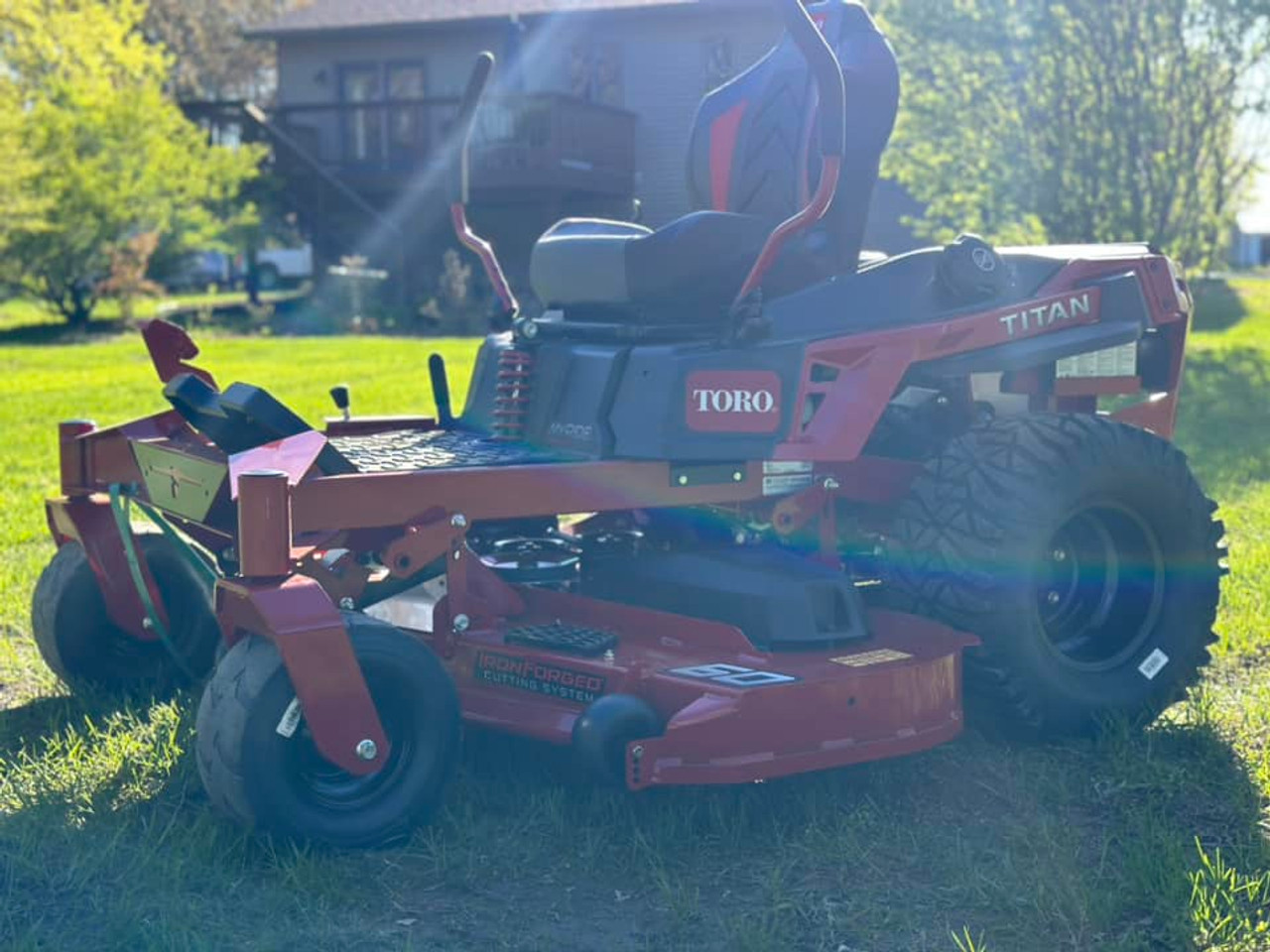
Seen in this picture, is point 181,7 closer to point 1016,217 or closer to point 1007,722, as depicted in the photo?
point 1016,217

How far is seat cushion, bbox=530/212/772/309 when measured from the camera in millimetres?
4613

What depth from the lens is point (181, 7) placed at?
131ft

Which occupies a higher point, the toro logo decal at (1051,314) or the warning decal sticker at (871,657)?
the toro logo decal at (1051,314)

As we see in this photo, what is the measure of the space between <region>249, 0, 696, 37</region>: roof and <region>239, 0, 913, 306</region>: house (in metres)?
0.04

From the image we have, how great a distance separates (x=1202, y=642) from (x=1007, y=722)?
774 mm

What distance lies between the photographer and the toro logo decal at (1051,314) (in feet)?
15.7

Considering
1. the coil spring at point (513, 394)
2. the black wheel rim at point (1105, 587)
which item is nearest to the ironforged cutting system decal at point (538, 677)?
the coil spring at point (513, 394)

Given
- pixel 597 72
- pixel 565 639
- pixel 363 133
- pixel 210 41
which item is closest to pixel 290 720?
pixel 565 639

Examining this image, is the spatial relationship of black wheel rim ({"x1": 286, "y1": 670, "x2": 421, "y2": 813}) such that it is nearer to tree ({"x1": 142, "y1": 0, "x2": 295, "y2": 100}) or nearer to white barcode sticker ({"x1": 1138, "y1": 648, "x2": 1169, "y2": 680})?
white barcode sticker ({"x1": 1138, "y1": 648, "x2": 1169, "y2": 680})

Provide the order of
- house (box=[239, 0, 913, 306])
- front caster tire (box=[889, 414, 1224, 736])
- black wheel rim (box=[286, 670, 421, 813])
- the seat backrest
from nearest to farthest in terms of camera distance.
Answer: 1. black wheel rim (box=[286, 670, 421, 813])
2. front caster tire (box=[889, 414, 1224, 736])
3. the seat backrest
4. house (box=[239, 0, 913, 306])

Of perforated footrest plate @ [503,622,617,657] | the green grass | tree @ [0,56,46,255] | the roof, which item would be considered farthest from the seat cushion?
the roof

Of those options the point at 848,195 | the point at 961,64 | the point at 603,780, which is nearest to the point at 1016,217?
the point at 961,64

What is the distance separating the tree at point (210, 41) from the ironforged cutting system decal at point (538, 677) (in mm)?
37204

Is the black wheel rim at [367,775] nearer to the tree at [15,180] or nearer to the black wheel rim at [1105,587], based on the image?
the black wheel rim at [1105,587]
